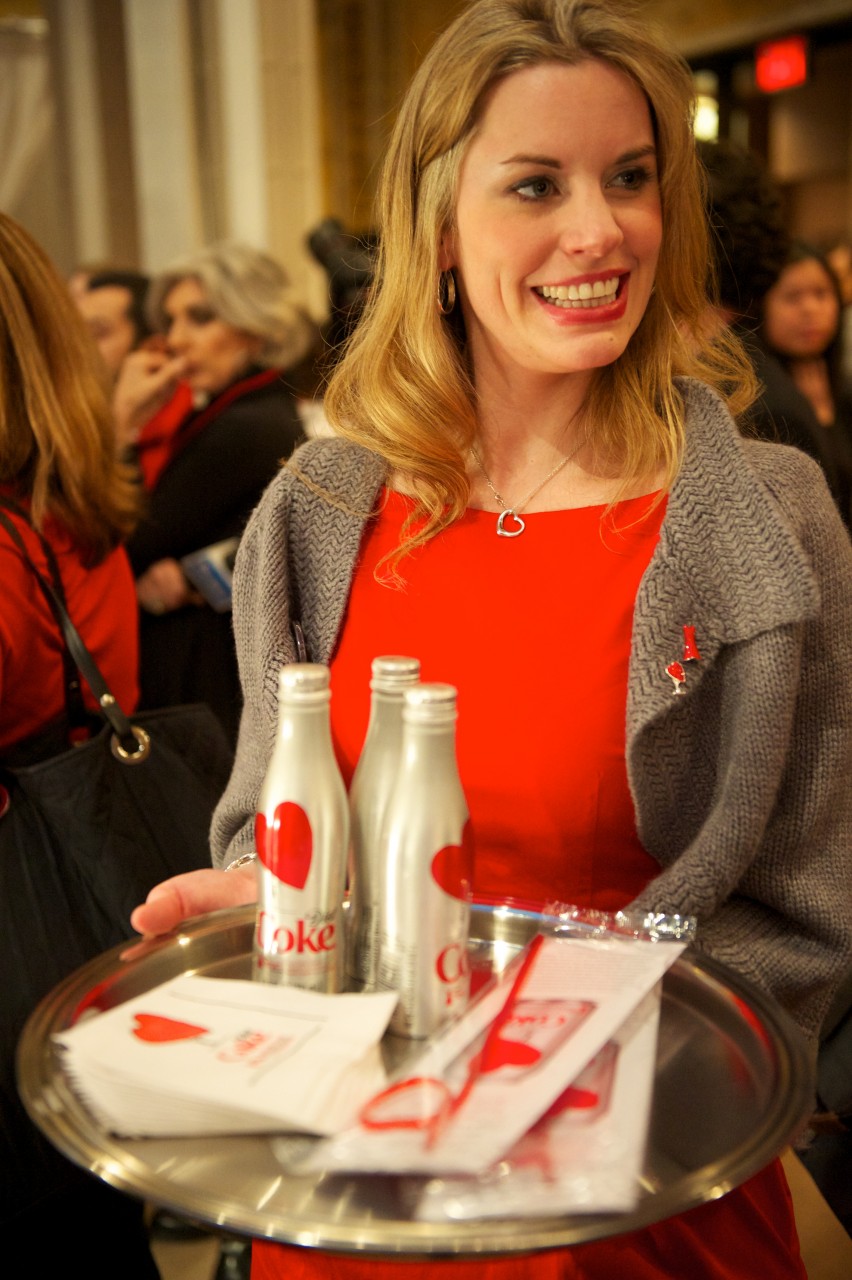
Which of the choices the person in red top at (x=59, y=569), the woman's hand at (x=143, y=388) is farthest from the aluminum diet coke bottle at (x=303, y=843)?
the woman's hand at (x=143, y=388)

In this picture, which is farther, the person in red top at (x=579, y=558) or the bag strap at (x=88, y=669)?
the bag strap at (x=88, y=669)

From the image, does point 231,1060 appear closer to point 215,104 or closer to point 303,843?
point 303,843

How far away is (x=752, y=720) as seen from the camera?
3.79 ft

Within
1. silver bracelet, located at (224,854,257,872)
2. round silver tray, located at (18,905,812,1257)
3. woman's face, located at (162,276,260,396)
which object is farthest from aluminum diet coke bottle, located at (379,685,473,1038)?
woman's face, located at (162,276,260,396)

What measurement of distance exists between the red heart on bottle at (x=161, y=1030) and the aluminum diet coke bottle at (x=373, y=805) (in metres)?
0.14

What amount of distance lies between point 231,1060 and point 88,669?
3.26 feet

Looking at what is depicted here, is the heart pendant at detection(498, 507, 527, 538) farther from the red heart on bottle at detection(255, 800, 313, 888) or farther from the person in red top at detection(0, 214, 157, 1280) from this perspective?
the person in red top at detection(0, 214, 157, 1280)

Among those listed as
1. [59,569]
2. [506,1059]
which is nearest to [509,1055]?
[506,1059]

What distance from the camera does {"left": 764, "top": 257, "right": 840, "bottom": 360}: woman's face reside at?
11.6 ft

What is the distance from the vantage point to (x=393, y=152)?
144 cm

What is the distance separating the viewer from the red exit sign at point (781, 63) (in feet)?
19.2

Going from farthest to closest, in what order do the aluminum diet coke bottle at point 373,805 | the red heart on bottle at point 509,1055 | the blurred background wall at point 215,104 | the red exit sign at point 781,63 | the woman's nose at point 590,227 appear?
1. the red exit sign at point 781,63
2. the blurred background wall at point 215,104
3. the woman's nose at point 590,227
4. the aluminum diet coke bottle at point 373,805
5. the red heart on bottle at point 509,1055

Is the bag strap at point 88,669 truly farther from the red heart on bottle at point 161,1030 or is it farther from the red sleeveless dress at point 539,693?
the red heart on bottle at point 161,1030

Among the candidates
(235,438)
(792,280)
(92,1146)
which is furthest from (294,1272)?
(792,280)
